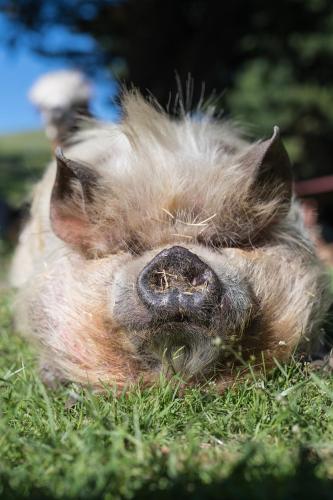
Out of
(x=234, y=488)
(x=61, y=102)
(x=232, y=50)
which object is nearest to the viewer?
(x=234, y=488)

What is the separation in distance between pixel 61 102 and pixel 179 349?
3.45 metres

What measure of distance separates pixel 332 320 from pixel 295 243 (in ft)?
2.71

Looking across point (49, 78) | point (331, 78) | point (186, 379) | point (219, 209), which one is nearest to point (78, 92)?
point (49, 78)

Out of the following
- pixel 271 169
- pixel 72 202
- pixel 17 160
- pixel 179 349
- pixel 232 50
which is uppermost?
pixel 271 169

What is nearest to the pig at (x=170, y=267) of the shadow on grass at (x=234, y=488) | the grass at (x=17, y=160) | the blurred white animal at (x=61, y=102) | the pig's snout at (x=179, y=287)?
the pig's snout at (x=179, y=287)

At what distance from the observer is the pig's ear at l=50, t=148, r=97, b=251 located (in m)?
3.02

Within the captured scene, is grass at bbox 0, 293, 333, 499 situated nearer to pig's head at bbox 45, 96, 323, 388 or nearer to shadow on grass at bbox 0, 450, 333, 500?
shadow on grass at bbox 0, 450, 333, 500

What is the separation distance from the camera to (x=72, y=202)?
3.14 meters

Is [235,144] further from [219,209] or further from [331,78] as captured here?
[331,78]

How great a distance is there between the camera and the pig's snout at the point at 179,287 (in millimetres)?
2461

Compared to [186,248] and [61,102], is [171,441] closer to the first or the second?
[186,248]

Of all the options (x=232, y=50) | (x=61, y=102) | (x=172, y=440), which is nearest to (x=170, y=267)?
(x=172, y=440)

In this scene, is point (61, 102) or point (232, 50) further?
point (232, 50)

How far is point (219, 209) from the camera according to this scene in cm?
297
